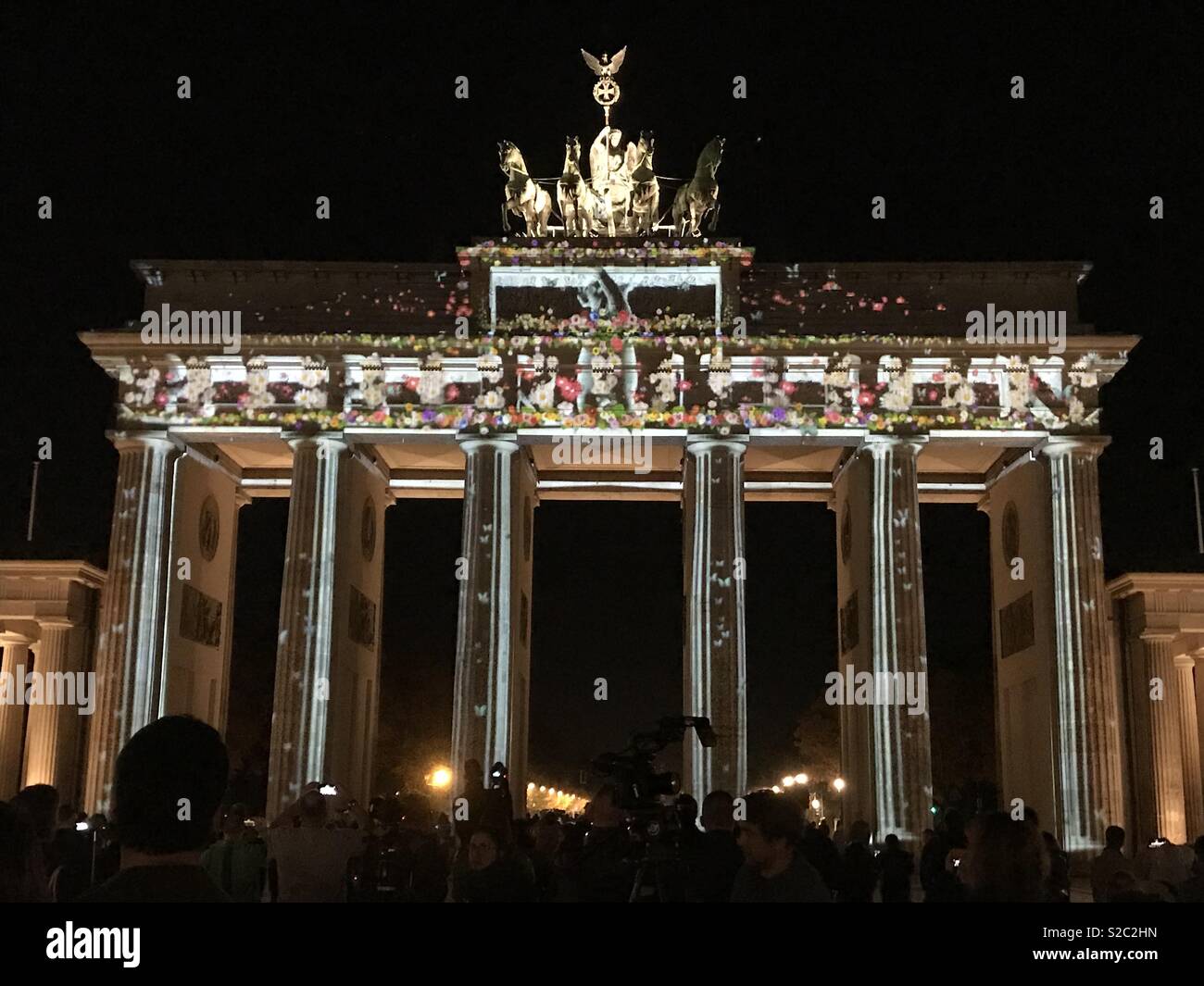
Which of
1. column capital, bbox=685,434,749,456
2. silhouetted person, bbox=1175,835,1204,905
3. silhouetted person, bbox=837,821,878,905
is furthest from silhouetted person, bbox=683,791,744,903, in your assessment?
column capital, bbox=685,434,749,456

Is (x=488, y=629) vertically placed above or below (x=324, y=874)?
above

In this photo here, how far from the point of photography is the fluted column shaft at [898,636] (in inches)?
1390

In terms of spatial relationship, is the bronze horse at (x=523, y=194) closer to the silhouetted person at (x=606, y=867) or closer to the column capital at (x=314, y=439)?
the column capital at (x=314, y=439)

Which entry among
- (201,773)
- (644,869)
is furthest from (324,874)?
(201,773)

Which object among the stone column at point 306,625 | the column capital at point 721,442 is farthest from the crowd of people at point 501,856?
the column capital at point 721,442

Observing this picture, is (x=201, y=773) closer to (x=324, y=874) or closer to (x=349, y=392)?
(x=324, y=874)

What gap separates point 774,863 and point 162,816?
13.4 ft

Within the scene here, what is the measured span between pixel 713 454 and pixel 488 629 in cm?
768

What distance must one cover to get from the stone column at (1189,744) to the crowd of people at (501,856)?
2836 centimetres

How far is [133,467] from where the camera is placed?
37.7 meters

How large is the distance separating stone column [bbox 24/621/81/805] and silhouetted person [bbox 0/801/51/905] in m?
36.5
